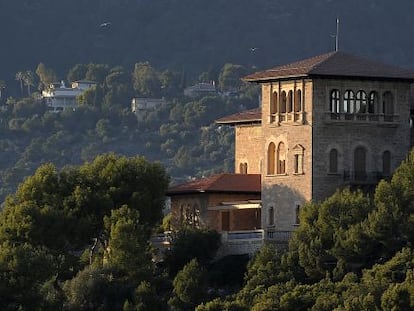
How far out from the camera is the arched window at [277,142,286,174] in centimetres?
11775

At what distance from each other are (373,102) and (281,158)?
15.9 feet

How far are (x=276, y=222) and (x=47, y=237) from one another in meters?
9.86

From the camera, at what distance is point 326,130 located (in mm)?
116062

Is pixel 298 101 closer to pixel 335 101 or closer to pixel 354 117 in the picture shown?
pixel 335 101

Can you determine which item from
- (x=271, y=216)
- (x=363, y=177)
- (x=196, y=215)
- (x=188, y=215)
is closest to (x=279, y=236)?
(x=271, y=216)

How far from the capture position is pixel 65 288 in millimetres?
114438

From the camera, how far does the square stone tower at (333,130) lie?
116 metres

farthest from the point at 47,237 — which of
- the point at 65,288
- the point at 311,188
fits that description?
the point at 311,188

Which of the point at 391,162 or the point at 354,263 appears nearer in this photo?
the point at 354,263

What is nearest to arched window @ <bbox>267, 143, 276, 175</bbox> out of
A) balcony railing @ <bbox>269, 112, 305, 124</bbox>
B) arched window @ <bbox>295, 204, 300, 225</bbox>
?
balcony railing @ <bbox>269, 112, 305, 124</bbox>

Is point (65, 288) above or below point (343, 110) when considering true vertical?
below

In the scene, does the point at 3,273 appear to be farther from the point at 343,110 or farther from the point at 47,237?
the point at 343,110

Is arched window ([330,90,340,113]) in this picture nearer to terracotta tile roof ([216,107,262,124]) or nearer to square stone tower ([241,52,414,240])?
square stone tower ([241,52,414,240])

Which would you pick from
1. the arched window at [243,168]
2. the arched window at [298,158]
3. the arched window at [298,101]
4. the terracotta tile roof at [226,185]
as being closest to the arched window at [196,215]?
the terracotta tile roof at [226,185]
